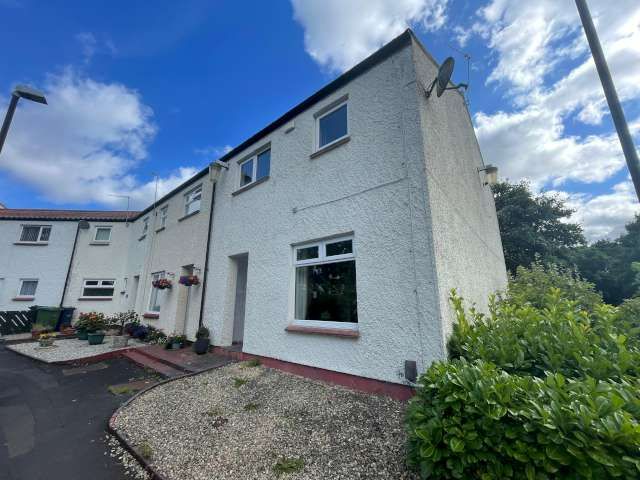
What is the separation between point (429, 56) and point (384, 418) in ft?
21.5

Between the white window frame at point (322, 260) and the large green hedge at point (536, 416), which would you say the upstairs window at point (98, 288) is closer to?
the white window frame at point (322, 260)

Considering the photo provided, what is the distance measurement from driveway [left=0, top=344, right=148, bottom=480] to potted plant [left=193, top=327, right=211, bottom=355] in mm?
1275

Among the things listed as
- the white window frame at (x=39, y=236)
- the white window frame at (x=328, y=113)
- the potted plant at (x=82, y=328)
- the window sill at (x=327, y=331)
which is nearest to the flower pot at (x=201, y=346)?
the window sill at (x=327, y=331)

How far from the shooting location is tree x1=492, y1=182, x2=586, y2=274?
725 inches

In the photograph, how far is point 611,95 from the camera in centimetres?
314

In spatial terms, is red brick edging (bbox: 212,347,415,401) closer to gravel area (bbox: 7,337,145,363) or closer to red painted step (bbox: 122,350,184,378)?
red painted step (bbox: 122,350,184,378)

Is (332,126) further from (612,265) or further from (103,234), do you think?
(612,265)

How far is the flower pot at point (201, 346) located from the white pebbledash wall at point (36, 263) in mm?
13041

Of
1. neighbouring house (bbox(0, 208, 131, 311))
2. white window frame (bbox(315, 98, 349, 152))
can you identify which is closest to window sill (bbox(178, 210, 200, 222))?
white window frame (bbox(315, 98, 349, 152))

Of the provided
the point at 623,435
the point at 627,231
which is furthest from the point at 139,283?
the point at 627,231

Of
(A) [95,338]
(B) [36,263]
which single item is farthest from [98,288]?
(A) [95,338]

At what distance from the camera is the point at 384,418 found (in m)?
3.29

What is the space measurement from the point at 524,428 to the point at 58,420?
20.8 ft

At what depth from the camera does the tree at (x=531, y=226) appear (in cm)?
1841
